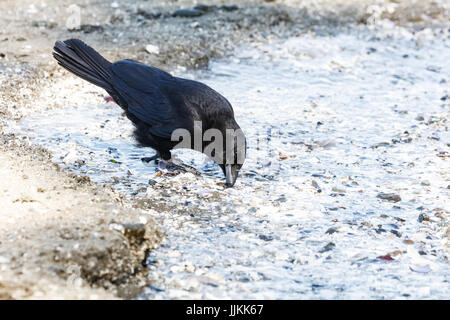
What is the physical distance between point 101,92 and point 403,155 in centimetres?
294

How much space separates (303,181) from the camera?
4.96m

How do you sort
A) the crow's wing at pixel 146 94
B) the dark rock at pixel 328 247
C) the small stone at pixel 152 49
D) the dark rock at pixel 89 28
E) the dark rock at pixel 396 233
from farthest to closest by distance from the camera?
the dark rock at pixel 89 28, the small stone at pixel 152 49, the crow's wing at pixel 146 94, the dark rock at pixel 396 233, the dark rock at pixel 328 247

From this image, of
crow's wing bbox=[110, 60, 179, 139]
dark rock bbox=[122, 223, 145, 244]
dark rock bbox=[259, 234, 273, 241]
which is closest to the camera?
dark rock bbox=[122, 223, 145, 244]

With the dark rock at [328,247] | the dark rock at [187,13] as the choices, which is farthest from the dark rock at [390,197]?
the dark rock at [187,13]

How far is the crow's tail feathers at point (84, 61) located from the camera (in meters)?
5.19

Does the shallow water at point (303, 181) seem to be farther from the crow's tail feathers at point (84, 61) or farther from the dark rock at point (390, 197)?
the crow's tail feathers at point (84, 61)

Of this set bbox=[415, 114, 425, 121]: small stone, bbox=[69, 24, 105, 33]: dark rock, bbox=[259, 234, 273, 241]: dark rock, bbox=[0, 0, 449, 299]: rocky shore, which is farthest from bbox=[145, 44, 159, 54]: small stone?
bbox=[259, 234, 273, 241]: dark rock

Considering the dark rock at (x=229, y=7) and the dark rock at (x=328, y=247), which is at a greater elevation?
the dark rock at (x=229, y=7)

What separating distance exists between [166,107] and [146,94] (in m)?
0.24

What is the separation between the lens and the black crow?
4.77 meters

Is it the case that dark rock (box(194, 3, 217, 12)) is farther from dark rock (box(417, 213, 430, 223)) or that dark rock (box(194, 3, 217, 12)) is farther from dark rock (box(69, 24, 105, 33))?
dark rock (box(417, 213, 430, 223))

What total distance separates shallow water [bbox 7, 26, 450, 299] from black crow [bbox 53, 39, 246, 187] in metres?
0.25

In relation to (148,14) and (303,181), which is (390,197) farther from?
(148,14)
